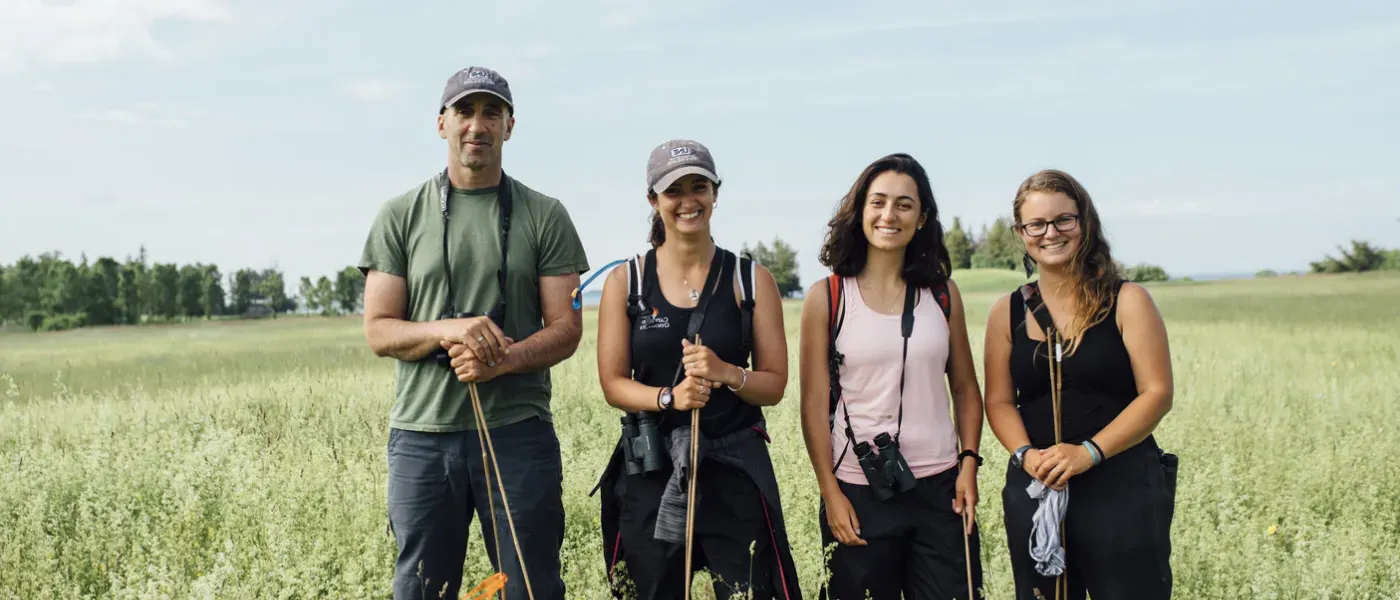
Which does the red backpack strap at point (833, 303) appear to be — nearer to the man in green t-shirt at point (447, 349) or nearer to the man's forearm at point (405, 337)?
the man in green t-shirt at point (447, 349)

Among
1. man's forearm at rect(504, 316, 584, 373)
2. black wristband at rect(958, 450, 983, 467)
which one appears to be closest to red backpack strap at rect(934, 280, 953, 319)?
black wristband at rect(958, 450, 983, 467)

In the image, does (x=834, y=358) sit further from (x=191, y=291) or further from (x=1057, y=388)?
(x=191, y=291)

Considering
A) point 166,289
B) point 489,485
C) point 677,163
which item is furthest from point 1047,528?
point 166,289

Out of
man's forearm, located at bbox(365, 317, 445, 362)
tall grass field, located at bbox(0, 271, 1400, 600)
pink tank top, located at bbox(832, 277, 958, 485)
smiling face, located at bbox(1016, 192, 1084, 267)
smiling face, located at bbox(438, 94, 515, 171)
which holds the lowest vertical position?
tall grass field, located at bbox(0, 271, 1400, 600)

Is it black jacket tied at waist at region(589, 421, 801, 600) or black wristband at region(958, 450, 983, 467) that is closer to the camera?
black jacket tied at waist at region(589, 421, 801, 600)

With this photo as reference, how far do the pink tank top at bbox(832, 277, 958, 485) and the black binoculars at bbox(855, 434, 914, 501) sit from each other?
0.05 meters

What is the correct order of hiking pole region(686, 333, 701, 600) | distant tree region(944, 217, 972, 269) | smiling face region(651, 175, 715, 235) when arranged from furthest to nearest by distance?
distant tree region(944, 217, 972, 269) < smiling face region(651, 175, 715, 235) < hiking pole region(686, 333, 701, 600)

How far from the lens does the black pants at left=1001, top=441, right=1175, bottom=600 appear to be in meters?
2.86

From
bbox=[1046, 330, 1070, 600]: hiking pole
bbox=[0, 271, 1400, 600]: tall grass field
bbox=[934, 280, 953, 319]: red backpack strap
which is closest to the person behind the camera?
bbox=[1046, 330, 1070, 600]: hiking pole

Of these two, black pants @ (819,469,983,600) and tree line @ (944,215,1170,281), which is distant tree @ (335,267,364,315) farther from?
black pants @ (819,469,983,600)

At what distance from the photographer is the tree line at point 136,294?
5997cm

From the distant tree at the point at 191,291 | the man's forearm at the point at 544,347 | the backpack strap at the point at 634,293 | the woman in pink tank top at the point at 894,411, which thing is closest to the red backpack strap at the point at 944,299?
the woman in pink tank top at the point at 894,411

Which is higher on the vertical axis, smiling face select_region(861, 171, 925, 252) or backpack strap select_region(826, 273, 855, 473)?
smiling face select_region(861, 171, 925, 252)

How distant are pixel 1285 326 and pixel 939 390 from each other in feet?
68.6
